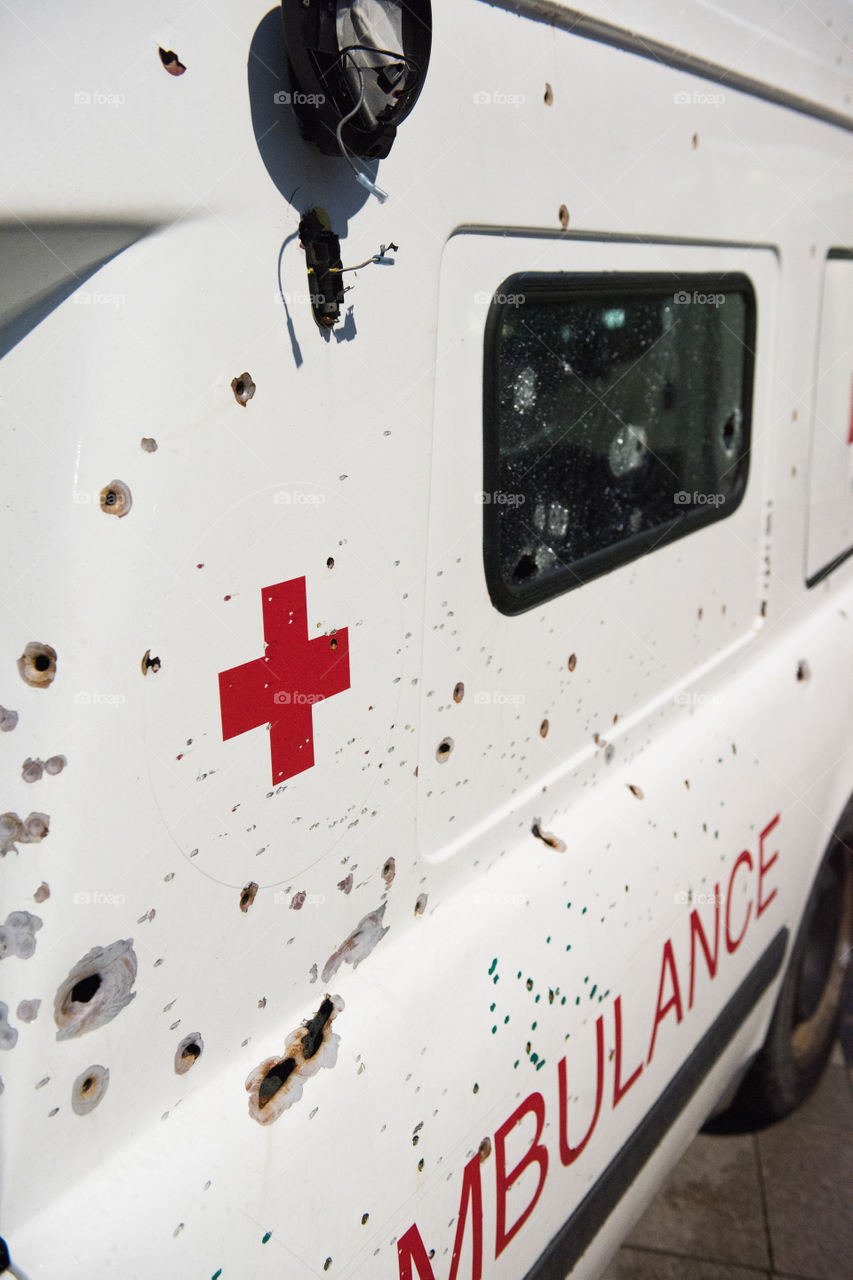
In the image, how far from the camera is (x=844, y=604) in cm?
238

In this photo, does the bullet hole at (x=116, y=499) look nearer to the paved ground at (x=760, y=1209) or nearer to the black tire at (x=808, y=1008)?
the black tire at (x=808, y=1008)

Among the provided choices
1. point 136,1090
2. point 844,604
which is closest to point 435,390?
point 136,1090

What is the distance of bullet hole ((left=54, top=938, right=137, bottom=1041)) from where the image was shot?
809mm

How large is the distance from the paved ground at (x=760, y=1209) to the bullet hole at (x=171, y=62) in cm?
232

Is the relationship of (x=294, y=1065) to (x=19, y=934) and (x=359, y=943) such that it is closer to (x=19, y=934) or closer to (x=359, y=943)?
(x=359, y=943)

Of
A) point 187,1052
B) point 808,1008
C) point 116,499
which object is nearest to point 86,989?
point 187,1052

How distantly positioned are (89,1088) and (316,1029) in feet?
0.83

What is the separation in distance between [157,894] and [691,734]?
1.06 meters

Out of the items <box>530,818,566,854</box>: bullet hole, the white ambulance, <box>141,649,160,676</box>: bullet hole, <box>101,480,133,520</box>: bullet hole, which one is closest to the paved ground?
the white ambulance

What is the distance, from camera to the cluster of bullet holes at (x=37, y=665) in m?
0.75

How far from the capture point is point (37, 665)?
76 cm

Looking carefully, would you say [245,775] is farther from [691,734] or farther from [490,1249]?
[691,734]

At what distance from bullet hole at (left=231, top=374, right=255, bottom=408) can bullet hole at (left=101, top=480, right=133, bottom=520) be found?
13cm

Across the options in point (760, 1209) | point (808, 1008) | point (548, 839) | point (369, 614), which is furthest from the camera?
point (808, 1008)
